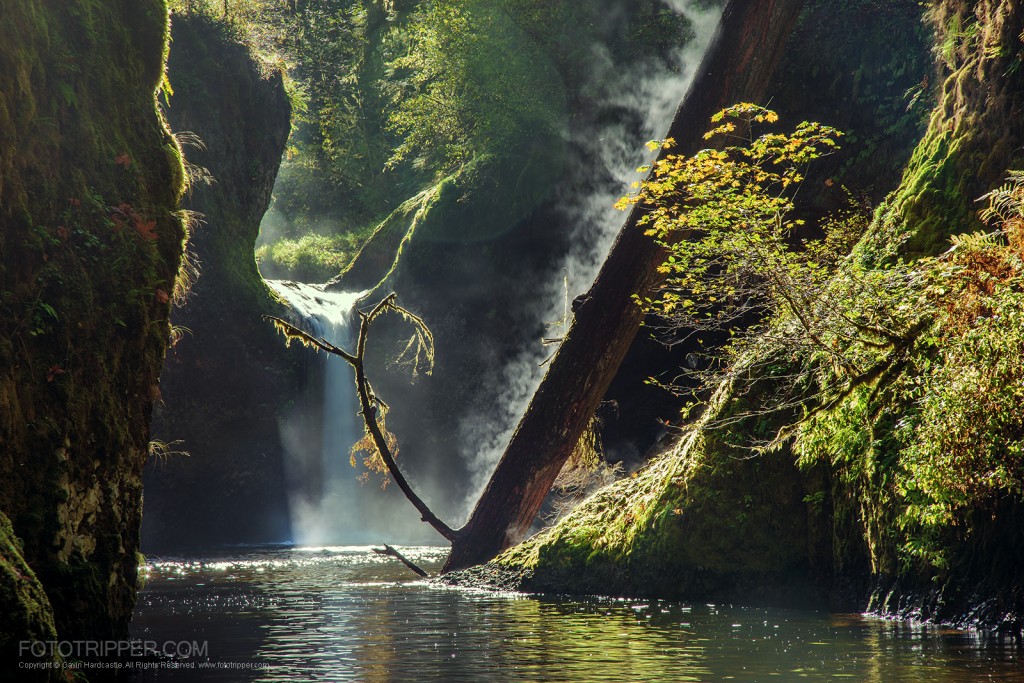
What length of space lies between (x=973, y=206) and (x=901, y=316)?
2320 millimetres

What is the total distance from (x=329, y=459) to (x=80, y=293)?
2069 cm

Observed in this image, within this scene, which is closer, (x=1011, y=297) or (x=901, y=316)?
(x=1011, y=297)

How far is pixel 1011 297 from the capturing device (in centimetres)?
710

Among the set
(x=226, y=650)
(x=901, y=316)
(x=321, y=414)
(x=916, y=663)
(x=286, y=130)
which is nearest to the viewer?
(x=916, y=663)

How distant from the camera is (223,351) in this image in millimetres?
25562

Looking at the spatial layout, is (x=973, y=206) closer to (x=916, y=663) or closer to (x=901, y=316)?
(x=901, y=316)

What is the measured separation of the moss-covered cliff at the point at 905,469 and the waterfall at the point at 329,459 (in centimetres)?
1490

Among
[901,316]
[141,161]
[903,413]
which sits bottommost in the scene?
[903,413]

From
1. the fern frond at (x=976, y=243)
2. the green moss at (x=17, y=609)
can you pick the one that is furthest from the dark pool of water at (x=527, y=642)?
the fern frond at (x=976, y=243)

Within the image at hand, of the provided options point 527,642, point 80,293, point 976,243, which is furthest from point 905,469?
point 80,293

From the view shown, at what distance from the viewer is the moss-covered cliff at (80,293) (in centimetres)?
682

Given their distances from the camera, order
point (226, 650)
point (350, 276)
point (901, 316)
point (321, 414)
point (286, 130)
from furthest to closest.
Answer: point (350, 276) → point (286, 130) → point (321, 414) → point (901, 316) → point (226, 650)

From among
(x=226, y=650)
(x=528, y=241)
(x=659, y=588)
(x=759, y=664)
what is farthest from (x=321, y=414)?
(x=759, y=664)

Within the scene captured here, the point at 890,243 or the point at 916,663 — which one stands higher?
the point at 890,243
